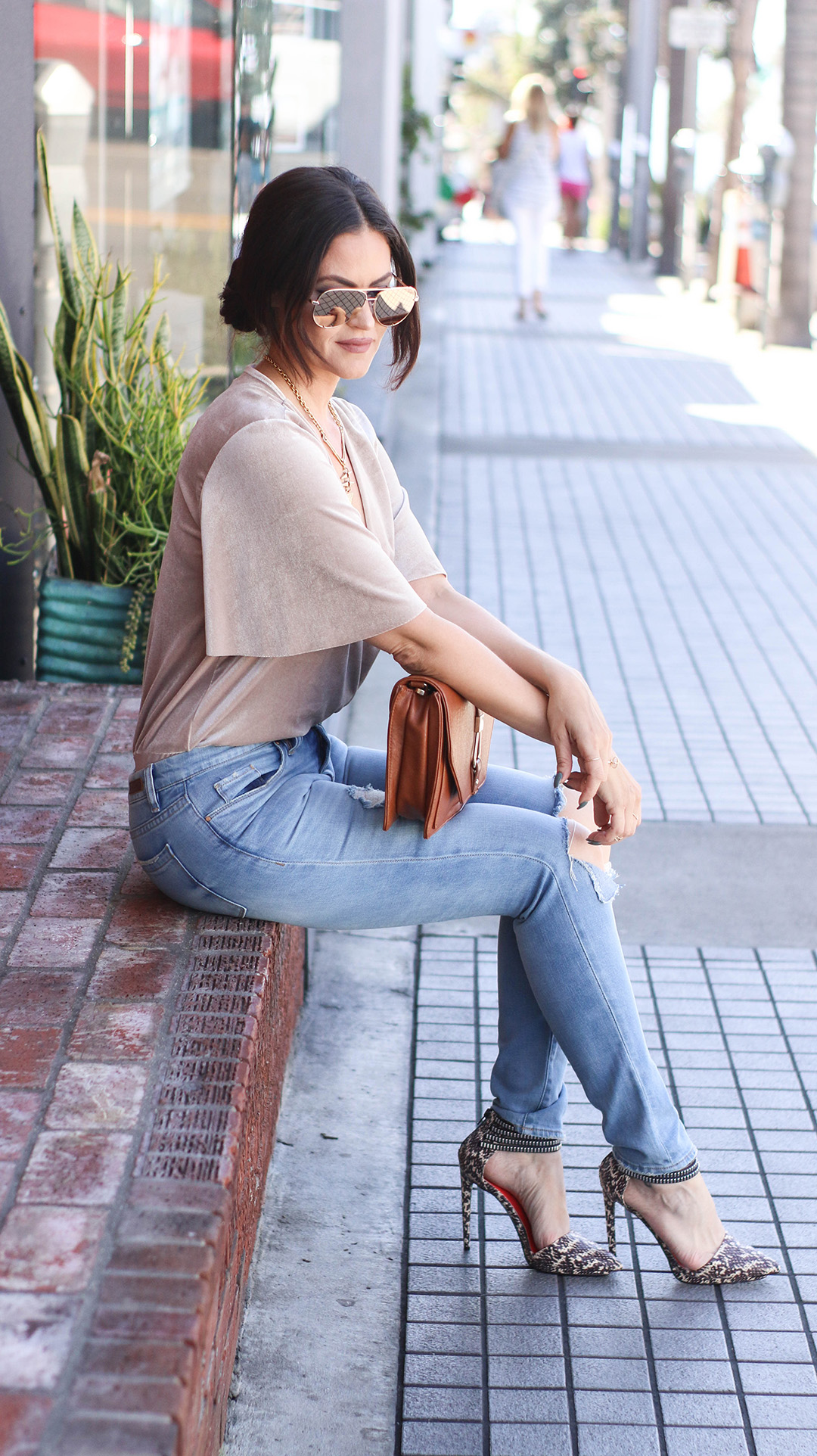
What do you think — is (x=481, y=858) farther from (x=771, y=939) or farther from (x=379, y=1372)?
(x=771, y=939)

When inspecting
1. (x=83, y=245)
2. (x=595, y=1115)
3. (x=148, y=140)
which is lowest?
(x=595, y=1115)

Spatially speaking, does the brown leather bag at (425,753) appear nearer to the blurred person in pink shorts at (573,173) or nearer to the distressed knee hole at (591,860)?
the distressed knee hole at (591,860)

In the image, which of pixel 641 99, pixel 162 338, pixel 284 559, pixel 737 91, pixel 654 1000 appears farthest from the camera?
pixel 641 99

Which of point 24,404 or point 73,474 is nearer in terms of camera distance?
point 24,404

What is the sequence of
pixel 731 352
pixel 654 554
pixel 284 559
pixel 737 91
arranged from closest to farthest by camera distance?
pixel 284 559
pixel 654 554
pixel 731 352
pixel 737 91

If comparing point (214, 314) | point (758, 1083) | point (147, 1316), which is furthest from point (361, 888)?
point (214, 314)

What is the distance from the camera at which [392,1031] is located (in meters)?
3.24

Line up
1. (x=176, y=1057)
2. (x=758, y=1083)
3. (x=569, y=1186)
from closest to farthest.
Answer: (x=176, y=1057) → (x=569, y=1186) → (x=758, y=1083)

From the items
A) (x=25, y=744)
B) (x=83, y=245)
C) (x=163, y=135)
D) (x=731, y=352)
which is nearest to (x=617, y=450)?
(x=163, y=135)

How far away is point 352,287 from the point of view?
2328mm

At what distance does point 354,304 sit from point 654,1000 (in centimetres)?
168

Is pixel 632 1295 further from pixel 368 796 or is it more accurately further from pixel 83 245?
pixel 83 245

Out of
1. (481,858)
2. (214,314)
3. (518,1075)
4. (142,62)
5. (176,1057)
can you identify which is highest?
(142,62)

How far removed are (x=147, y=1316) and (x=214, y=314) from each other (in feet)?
13.3
